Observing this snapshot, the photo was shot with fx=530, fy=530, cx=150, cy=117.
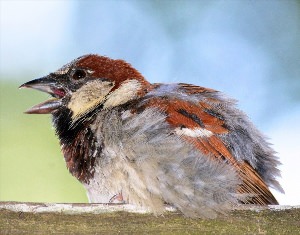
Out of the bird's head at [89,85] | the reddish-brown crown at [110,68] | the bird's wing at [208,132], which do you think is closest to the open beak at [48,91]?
the bird's head at [89,85]

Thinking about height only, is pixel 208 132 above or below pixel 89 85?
below

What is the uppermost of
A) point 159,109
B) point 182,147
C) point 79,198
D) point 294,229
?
point 159,109

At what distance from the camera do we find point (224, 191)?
1.75 m

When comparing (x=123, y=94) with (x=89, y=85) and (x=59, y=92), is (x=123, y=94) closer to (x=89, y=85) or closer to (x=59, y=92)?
Result: (x=89, y=85)

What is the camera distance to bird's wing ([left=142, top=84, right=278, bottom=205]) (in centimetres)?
191

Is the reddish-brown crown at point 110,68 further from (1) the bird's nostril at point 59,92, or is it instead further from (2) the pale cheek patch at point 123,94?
(1) the bird's nostril at point 59,92

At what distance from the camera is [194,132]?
6.36ft

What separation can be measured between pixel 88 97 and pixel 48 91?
20 cm

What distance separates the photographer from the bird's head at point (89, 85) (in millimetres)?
2225

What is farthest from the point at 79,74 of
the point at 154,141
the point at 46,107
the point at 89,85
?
the point at 154,141

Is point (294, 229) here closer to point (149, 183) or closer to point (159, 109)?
point (149, 183)

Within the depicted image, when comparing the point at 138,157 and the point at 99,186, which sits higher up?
the point at 138,157

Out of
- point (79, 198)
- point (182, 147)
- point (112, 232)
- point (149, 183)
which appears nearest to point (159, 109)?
point (182, 147)

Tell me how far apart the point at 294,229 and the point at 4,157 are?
1.41 m
